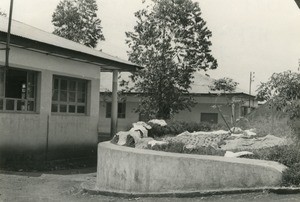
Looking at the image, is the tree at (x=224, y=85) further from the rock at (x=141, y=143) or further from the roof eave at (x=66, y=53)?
Result: the rock at (x=141, y=143)

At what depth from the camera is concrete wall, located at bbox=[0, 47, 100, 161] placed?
1489 centimetres

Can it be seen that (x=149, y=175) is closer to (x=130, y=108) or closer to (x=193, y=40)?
(x=193, y=40)

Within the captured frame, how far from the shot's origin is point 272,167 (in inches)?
310

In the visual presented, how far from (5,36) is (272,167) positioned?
8753 millimetres

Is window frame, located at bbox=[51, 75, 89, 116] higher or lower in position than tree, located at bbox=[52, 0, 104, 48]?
lower

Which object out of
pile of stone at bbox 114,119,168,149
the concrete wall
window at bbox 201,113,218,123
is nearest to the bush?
pile of stone at bbox 114,119,168,149

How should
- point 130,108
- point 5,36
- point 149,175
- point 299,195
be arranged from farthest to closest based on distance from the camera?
point 130,108 < point 5,36 < point 149,175 < point 299,195

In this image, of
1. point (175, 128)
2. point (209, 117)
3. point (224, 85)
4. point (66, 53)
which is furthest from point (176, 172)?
point (209, 117)

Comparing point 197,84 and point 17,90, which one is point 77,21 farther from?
point 17,90

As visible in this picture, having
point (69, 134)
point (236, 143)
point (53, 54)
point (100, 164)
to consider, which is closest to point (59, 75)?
point (53, 54)

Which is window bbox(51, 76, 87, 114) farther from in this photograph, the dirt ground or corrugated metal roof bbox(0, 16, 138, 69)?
the dirt ground

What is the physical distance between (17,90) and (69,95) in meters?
2.80

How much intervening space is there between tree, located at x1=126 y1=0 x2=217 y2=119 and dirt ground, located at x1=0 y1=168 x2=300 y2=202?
1011 cm

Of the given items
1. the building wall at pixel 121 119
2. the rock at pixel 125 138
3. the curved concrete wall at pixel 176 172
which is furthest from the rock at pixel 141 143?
the building wall at pixel 121 119
